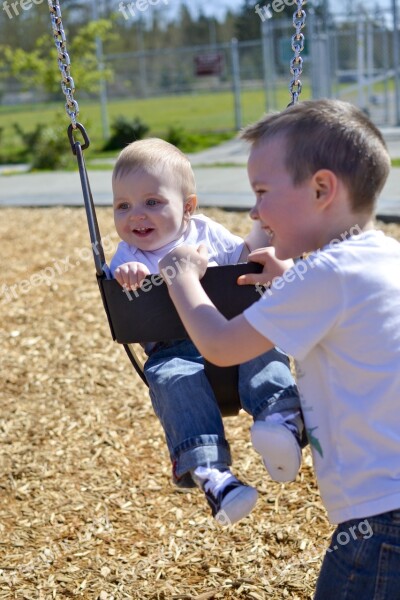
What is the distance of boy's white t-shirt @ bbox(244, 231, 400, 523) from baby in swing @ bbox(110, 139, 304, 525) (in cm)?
17

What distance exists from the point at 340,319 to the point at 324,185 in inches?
10.6

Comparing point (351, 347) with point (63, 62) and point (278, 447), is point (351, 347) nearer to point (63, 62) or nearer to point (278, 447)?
point (278, 447)

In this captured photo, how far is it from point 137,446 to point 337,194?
2.53 m

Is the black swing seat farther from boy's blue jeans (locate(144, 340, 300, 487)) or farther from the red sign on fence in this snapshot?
the red sign on fence

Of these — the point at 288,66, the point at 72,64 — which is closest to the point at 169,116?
Result: the point at 288,66

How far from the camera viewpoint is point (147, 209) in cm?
236

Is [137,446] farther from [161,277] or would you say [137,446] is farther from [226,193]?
[226,193]

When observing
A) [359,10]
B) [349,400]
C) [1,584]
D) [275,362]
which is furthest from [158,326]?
[359,10]

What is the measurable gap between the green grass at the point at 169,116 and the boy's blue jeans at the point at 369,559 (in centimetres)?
1017

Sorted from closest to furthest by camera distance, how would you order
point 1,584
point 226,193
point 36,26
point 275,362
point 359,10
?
point 275,362 < point 1,584 < point 226,193 < point 359,10 < point 36,26

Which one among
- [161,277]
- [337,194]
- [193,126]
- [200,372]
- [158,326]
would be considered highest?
[337,194]

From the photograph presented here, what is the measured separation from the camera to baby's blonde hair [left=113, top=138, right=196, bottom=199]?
2.34 metres

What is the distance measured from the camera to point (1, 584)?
2.95 m

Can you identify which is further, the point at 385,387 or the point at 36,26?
the point at 36,26
